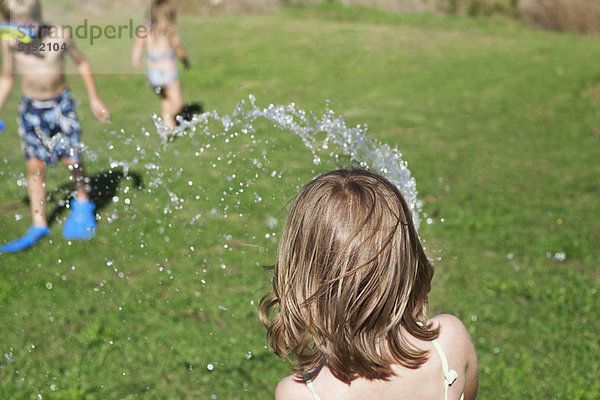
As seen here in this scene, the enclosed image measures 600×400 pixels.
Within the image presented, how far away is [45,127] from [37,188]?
0.51 meters

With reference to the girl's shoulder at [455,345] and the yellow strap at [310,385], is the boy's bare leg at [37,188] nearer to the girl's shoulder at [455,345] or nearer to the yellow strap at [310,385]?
the yellow strap at [310,385]

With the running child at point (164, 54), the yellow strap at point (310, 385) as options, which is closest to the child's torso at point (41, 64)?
the running child at point (164, 54)

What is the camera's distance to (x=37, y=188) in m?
5.05

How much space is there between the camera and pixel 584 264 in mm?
4730

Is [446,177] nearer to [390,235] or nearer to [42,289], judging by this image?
[42,289]

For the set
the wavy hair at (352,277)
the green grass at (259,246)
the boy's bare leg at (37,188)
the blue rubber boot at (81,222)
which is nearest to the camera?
the wavy hair at (352,277)

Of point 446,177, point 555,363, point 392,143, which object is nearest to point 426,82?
point 392,143

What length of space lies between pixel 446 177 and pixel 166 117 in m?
3.69

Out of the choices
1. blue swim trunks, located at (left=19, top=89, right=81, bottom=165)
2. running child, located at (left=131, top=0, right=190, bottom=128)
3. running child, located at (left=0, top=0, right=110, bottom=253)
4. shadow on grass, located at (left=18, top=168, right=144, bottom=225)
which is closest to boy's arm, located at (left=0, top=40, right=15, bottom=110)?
running child, located at (left=0, top=0, right=110, bottom=253)

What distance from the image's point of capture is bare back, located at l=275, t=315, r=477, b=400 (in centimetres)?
176

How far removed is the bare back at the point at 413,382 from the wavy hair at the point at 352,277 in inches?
1.2

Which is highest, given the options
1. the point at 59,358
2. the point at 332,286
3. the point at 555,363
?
the point at 332,286

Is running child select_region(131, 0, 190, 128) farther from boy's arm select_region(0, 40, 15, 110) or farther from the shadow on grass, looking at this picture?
boy's arm select_region(0, 40, 15, 110)

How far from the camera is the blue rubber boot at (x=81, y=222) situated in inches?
203
